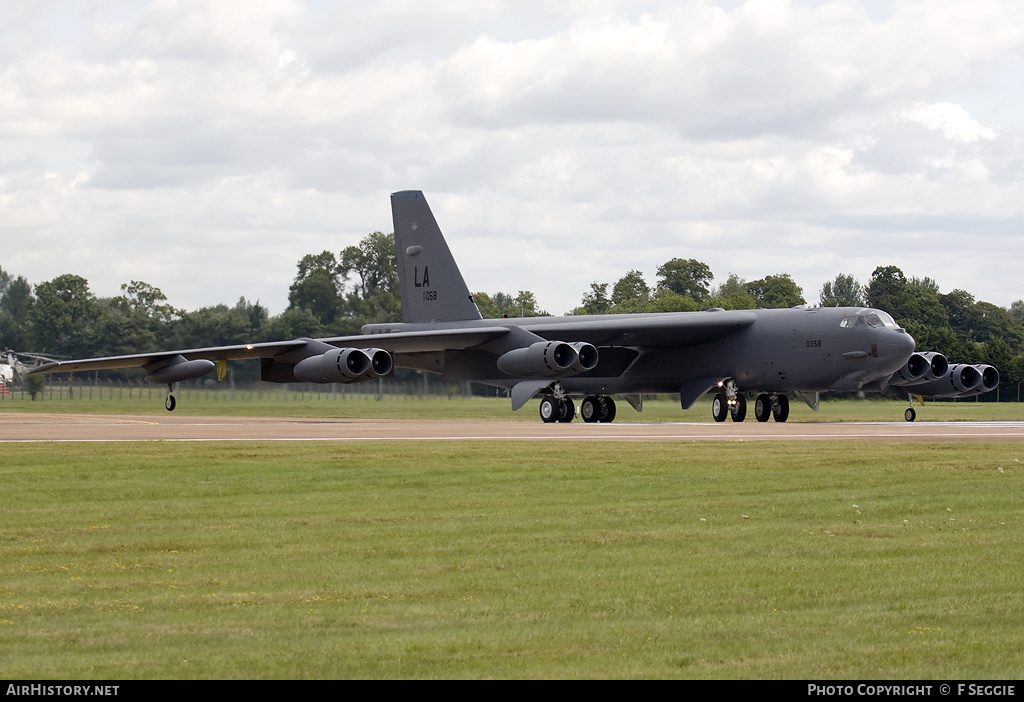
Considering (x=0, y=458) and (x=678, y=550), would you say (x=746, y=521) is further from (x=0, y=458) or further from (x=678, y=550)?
(x=0, y=458)

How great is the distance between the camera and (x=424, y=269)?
130 feet

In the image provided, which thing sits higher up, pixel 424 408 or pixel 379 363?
pixel 379 363

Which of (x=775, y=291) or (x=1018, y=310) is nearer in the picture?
(x=775, y=291)

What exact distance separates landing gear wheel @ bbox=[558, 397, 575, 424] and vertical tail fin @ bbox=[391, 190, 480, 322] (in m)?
5.49

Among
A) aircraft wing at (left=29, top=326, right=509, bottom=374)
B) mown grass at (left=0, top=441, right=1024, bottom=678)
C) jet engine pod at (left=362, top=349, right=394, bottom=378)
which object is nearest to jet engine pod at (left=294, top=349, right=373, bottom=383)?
jet engine pod at (left=362, top=349, right=394, bottom=378)

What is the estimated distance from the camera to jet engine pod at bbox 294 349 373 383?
31.5 m

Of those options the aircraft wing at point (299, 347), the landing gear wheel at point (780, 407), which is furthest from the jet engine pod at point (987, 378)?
the aircraft wing at point (299, 347)

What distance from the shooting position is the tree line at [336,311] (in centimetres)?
5094

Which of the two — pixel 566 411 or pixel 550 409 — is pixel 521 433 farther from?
pixel 566 411

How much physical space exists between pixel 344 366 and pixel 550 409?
6.80 m

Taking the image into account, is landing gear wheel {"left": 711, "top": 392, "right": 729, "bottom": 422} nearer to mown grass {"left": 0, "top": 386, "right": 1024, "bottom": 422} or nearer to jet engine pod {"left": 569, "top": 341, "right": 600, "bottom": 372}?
mown grass {"left": 0, "top": 386, "right": 1024, "bottom": 422}

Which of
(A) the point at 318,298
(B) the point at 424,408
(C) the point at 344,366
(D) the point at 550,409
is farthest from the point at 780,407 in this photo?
(A) the point at 318,298

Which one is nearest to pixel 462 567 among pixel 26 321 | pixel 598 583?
pixel 598 583

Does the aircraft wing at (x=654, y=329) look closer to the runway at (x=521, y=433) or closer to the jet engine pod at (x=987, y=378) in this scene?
the runway at (x=521, y=433)
